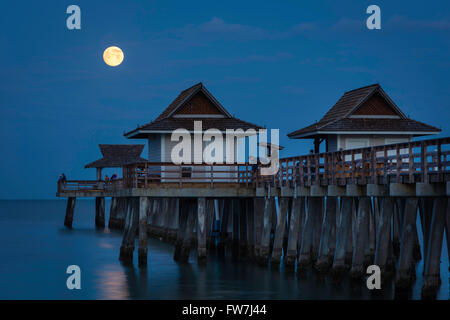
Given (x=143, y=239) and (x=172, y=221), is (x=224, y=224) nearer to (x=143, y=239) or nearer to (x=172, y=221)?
(x=172, y=221)

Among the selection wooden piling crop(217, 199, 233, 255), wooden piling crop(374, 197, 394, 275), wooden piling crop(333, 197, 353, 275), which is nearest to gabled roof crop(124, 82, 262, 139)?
wooden piling crop(217, 199, 233, 255)

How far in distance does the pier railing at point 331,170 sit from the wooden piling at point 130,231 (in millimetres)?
937

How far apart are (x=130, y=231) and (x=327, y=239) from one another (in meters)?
8.92

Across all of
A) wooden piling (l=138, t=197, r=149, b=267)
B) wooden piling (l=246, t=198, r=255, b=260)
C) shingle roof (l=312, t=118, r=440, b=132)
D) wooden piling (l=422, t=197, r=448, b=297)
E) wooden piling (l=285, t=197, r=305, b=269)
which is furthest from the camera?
wooden piling (l=246, t=198, r=255, b=260)

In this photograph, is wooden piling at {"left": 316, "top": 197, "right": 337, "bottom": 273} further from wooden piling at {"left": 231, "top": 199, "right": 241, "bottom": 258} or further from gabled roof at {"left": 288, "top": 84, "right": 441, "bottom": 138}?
wooden piling at {"left": 231, "top": 199, "right": 241, "bottom": 258}

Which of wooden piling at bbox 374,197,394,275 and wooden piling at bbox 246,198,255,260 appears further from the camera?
wooden piling at bbox 246,198,255,260

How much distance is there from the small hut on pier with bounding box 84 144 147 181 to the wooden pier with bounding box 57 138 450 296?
21.9m

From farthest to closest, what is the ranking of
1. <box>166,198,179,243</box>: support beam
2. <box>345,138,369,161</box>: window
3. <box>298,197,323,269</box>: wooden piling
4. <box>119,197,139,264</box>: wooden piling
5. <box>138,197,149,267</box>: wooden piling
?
<box>166,198,179,243</box>: support beam
<box>345,138,369,161</box>: window
<box>119,197,139,264</box>: wooden piling
<box>138,197,149,267</box>: wooden piling
<box>298,197,323,269</box>: wooden piling

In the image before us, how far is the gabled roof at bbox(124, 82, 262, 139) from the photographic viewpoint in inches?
1412

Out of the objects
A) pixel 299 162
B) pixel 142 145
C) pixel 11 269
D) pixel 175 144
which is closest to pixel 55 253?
pixel 11 269

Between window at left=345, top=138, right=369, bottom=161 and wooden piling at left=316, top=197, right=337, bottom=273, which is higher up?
window at left=345, top=138, right=369, bottom=161

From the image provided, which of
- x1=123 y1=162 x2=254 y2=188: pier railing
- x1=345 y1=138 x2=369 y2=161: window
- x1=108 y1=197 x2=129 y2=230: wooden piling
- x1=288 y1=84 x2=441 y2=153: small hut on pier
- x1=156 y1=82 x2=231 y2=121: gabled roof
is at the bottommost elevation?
x1=108 y1=197 x2=129 y2=230: wooden piling

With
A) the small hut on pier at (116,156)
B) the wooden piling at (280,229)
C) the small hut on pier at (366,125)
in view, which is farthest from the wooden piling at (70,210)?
the wooden piling at (280,229)

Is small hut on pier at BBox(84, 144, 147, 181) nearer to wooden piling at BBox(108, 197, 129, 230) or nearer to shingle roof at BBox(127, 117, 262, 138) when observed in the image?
wooden piling at BBox(108, 197, 129, 230)
